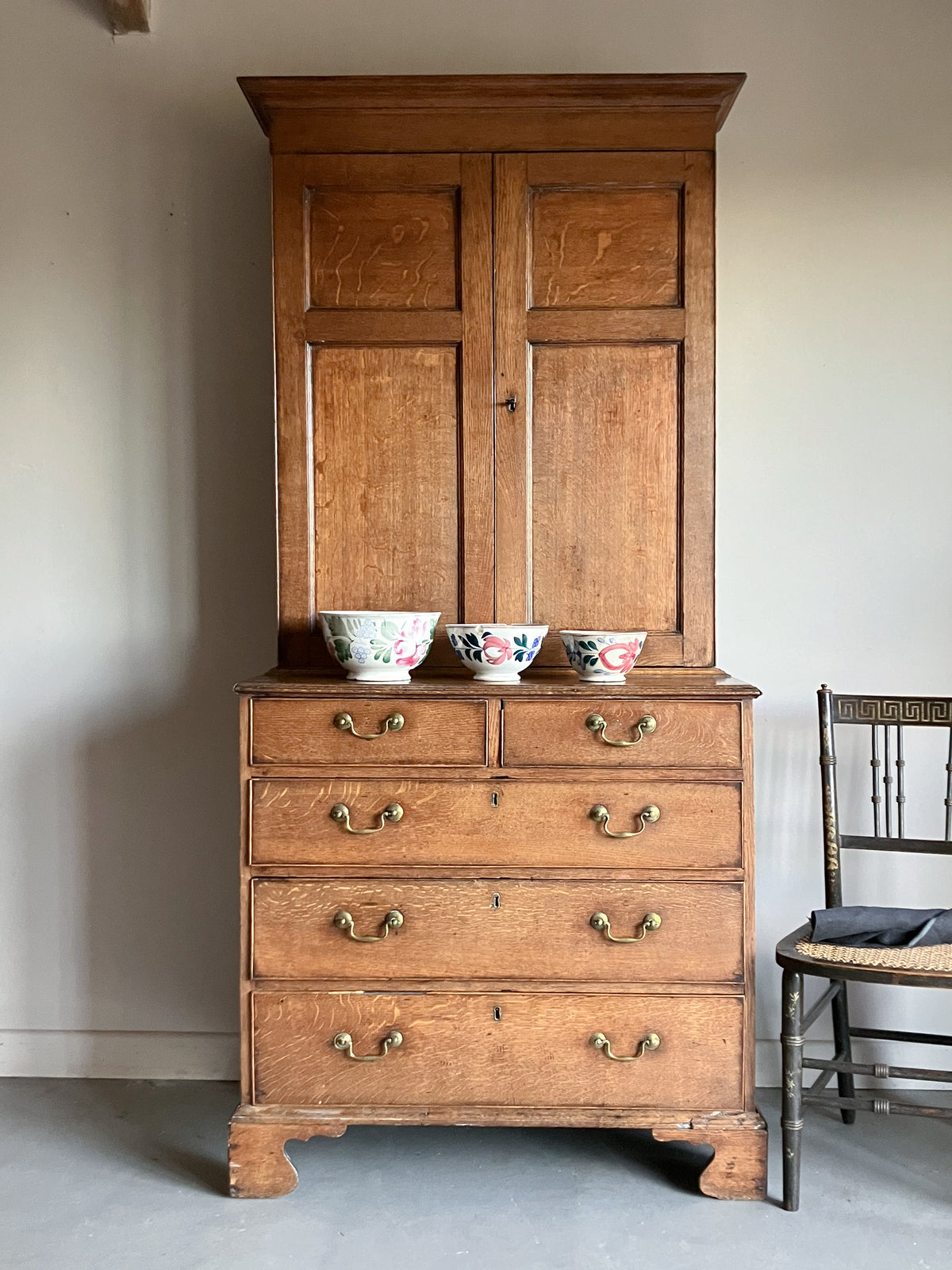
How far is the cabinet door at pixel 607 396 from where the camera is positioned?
2428 mm

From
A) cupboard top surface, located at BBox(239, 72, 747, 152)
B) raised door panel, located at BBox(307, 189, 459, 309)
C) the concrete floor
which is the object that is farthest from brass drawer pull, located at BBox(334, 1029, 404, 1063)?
cupboard top surface, located at BBox(239, 72, 747, 152)

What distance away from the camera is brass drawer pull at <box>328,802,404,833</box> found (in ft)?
7.16

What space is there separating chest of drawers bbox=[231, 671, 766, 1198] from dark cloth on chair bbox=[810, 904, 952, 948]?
0.56ft

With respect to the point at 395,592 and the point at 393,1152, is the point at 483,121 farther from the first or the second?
the point at 393,1152

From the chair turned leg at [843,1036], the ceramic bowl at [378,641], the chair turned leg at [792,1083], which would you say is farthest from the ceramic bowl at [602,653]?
the chair turned leg at [843,1036]

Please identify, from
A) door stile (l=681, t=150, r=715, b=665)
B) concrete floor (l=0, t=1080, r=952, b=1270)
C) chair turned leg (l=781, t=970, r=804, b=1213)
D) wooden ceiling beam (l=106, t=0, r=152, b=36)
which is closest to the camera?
concrete floor (l=0, t=1080, r=952, b=1270)

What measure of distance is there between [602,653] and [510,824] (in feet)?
1.29

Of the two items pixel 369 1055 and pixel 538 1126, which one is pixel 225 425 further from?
pixel 538 1126

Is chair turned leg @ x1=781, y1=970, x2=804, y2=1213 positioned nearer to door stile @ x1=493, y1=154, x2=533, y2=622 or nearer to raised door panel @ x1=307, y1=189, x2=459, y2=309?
door stile @ x1=493, y1=154, x2=533, y2=622

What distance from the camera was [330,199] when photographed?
2455 millimetres

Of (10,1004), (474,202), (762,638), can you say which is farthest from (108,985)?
(474,202)

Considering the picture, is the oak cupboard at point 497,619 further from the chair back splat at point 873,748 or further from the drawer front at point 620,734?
the chair back splat at point 873,748

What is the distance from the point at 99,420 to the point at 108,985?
1.43 m

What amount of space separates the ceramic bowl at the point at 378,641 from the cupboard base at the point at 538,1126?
2.84ft
